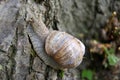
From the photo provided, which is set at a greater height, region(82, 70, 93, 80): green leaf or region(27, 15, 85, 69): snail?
region(27, 15, 85, 69): snail

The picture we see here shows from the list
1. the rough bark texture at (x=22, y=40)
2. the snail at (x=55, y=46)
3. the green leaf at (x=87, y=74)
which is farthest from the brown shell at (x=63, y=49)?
the green leaf at (x=87, y=74)

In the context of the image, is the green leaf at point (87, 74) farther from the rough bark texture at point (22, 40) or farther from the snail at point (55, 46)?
the snail at point (55, 46)

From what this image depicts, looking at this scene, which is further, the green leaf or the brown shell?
the green leaf

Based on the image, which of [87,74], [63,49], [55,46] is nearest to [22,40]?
[55,46]

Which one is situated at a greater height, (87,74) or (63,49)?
(63,49)

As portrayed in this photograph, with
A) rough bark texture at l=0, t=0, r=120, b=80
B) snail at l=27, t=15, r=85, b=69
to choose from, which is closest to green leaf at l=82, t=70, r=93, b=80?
rough bark texture at l=0, t=0, r=120, b=80

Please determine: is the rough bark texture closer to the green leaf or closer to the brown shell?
the brown shell

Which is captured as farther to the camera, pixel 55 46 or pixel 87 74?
pixel 87 74

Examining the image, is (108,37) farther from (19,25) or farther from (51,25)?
(19,25)

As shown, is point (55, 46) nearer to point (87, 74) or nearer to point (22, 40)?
point (22, 40)
